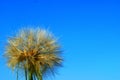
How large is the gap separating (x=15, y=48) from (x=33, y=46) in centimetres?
63

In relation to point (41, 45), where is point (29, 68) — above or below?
below

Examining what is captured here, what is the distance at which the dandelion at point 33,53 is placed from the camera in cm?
632

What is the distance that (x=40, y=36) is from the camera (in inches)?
268

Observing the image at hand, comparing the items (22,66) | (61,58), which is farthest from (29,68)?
(61,58)

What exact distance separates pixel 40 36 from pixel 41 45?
14.2 inches

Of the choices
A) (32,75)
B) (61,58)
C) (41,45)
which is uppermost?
(41,45)

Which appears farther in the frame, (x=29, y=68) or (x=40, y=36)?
(x=40, y=36)

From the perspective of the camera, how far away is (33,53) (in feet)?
21.0

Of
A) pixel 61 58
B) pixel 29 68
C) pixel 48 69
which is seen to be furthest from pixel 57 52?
pixel 29 68

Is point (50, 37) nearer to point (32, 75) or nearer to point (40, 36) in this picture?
point (40, 36)

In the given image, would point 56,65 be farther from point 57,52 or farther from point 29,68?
point 29,68

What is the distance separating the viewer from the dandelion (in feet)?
20.7

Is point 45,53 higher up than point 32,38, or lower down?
lower down

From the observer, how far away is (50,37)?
696cm
